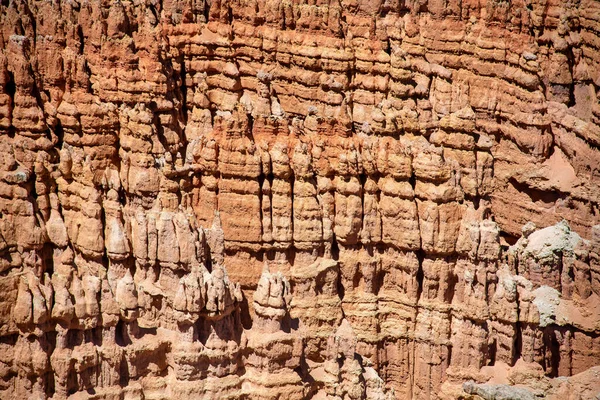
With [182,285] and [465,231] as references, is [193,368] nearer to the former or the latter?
[182,285]

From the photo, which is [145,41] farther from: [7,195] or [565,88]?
[565,88]

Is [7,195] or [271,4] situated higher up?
[271,4]

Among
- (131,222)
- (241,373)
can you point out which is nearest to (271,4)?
(131,222)

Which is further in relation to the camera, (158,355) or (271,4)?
(271,4)

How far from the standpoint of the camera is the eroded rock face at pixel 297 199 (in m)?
35.3

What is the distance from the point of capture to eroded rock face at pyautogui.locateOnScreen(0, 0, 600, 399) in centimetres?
3534

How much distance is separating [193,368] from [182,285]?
1775mm

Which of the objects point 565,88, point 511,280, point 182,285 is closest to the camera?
point 182,285

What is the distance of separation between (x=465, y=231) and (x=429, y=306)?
75.2 inches

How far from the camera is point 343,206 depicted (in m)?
38.0

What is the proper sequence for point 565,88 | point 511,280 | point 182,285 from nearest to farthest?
point 182,285, point 511,280, point 565,88

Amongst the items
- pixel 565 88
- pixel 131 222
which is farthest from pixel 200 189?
pixel 565 88

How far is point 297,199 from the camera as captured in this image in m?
37.3

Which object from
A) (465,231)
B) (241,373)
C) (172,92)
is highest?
(172,92)
